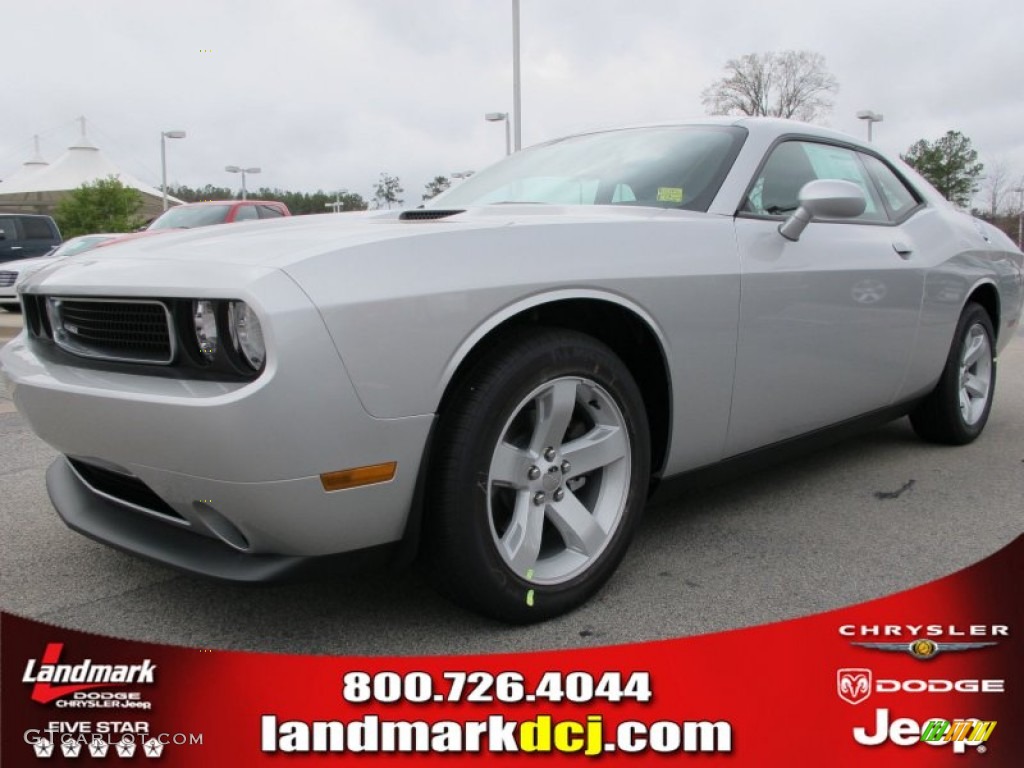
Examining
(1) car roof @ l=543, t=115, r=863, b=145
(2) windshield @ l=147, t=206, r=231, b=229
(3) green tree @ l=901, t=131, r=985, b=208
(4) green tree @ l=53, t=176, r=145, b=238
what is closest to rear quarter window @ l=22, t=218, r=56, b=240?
(2) windshield @ l=147, t=206, r=231, b=229

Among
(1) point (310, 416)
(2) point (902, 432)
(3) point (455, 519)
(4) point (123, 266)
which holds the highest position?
(4) point (123, 266)

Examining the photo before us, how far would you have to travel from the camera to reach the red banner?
154cm

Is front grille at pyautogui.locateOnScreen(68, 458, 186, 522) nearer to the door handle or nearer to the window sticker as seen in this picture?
the window sticker

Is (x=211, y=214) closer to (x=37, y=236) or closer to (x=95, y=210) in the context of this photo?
A: (x=37, y=236)

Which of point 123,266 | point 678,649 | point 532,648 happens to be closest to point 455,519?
point 532,648

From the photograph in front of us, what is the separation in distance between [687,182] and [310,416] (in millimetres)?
1581

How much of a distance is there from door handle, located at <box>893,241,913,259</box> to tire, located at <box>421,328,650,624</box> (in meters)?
1.62

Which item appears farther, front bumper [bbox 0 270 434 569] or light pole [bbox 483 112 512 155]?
light pole [bbox 483 112 512 155]

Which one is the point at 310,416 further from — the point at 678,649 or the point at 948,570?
the point at 948,570

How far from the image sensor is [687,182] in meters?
2.80

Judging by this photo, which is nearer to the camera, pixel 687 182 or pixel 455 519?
pixel 455 519

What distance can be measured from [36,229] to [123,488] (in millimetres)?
17079

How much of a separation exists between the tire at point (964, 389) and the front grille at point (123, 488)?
3273 millimetres

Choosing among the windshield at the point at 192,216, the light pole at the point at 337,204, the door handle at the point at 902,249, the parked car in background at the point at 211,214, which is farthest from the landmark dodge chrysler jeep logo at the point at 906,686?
the light pole at the point at 337,204
